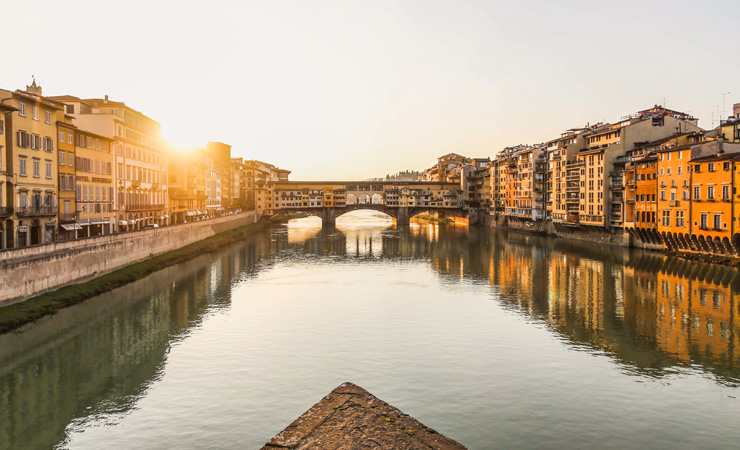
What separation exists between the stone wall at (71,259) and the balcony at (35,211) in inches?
170

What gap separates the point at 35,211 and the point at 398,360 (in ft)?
97.1

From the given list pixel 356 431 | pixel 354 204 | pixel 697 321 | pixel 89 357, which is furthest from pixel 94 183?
pixel 354 204

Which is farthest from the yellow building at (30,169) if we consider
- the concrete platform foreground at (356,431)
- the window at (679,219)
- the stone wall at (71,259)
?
the window at (679,219)

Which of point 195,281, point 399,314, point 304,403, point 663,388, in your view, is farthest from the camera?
point 195,281

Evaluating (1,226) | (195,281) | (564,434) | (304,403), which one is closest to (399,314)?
(304,403)

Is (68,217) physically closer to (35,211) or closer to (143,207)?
(35,211)

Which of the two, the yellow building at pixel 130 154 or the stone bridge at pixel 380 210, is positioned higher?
the yellow building at pixel 130 154

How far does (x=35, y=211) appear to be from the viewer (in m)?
39.0

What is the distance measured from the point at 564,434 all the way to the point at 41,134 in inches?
1548

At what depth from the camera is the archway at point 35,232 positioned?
39.5 meters

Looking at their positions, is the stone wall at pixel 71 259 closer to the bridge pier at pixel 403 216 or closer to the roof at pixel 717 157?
the roof at pixel 717 157

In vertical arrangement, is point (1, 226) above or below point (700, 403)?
above

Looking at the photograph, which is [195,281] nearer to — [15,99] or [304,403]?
[15,99]

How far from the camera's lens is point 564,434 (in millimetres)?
17000
